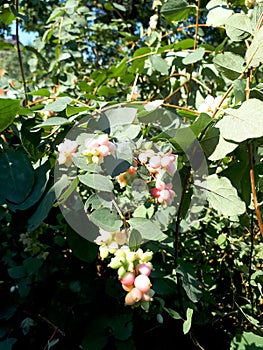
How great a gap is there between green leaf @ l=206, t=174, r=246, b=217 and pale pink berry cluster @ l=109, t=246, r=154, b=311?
6.1 inches

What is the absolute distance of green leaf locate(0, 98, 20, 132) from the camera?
0.73m

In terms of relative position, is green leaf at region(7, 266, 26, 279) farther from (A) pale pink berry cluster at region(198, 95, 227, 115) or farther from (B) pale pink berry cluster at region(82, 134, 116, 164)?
(A) pale pink berry cluster at region(198, 95, 227, 115)

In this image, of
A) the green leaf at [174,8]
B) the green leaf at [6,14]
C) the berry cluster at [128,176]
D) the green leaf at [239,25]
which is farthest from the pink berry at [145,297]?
the green leaf at [6,14]

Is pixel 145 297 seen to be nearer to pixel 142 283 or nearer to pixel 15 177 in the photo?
pixel 142 283

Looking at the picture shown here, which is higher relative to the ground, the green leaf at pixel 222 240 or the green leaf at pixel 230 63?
the green leaf at pixel 230 63

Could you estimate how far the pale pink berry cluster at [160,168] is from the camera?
0.71 meters

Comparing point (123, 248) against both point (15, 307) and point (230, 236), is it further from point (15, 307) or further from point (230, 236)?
point (230, 236)

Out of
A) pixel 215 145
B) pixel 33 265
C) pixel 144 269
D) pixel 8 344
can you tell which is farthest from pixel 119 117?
pixel 8 344

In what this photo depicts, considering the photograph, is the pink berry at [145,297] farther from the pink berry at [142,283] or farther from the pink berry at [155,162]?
the pink berry at [155,162]

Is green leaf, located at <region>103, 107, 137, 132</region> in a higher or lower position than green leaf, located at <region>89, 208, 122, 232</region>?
higher

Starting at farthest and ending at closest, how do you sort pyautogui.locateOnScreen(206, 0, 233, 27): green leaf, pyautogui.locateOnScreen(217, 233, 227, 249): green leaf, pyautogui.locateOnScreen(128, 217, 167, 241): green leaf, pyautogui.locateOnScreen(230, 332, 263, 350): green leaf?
pyautogui.locateOnScreen(217, 233, 227, 249): green leaf, pyautogui.locateOnScreen(230, 332, 263, 350): green leaf, pyautogui.locateOnScreen(206, 0, 233, 27): green leaf, pyautogui.locateOnScreen(128, 217, 167, 241): green leaf

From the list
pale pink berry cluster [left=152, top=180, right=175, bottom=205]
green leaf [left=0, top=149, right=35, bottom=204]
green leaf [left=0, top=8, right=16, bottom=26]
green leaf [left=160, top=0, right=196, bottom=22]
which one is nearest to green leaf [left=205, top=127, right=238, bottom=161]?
pale pink berry cluster [left=152, top=180, right=175, bottom=205]

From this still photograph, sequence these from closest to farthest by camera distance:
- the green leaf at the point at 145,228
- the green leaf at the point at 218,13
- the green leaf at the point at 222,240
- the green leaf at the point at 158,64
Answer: the green leaf at the point at 145,228, the green leaf at the point at 218,13, the green leaf at the point at 158,64, the green leaf at the point at 222,240

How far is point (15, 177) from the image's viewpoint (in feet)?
2.56
